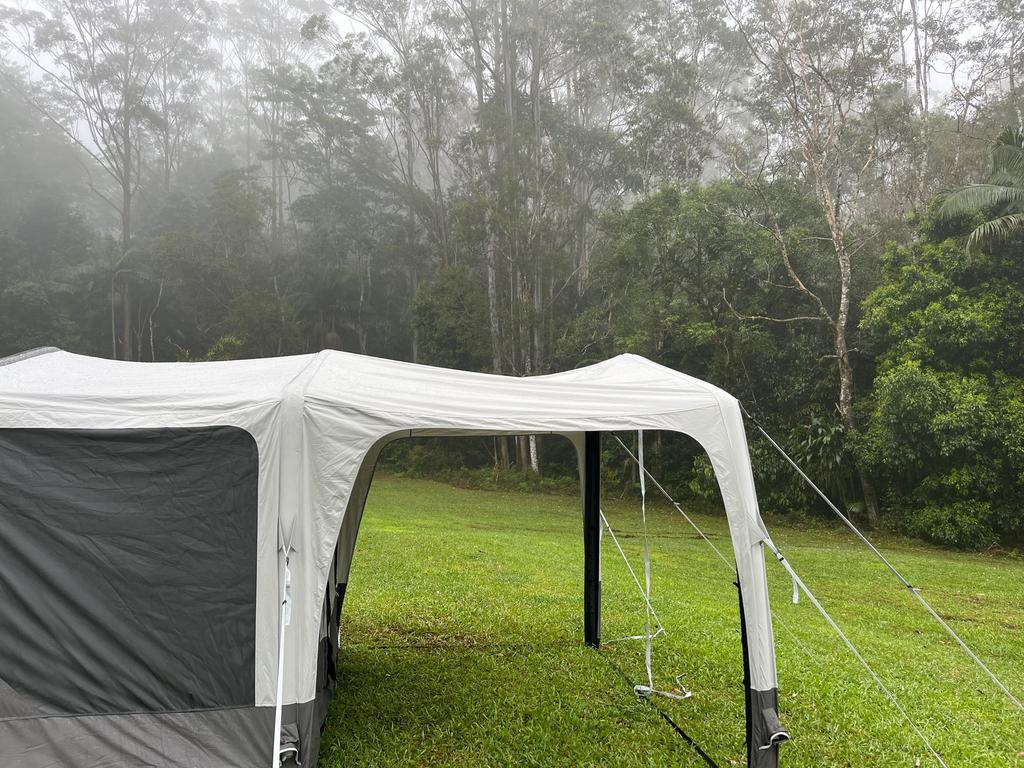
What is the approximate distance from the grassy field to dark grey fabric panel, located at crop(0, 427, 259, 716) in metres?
1.02

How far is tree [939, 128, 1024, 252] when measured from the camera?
13625 millimetres

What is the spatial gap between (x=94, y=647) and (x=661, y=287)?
16.6 metres

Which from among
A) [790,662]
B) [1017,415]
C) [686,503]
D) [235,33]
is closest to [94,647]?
[790,662]

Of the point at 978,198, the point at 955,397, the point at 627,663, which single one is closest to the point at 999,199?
the point at 978,198

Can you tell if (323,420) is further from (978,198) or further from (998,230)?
(978,198)

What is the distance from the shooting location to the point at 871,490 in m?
15.2

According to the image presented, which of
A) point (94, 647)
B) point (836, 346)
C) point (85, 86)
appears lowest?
point (94, 647)

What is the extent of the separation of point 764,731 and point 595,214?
20842 mm

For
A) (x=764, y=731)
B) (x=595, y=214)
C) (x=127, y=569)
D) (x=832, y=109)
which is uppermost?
(x=832, y=109)

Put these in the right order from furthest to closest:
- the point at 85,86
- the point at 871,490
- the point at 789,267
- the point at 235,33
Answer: the point at 235,33 → the point at 85,86 → the point at 789,267 → the point at 871,490

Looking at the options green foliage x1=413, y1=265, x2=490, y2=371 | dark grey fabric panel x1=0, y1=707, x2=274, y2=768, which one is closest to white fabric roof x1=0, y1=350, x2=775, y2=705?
dark grey fabric panel x1=0, y1=707, x2=274, y2=768

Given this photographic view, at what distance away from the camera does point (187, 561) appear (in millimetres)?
3617

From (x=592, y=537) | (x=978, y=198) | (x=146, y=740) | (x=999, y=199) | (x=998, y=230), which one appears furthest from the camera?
(x=978, y=198)

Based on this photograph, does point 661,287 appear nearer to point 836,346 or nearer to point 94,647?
point 836,346
